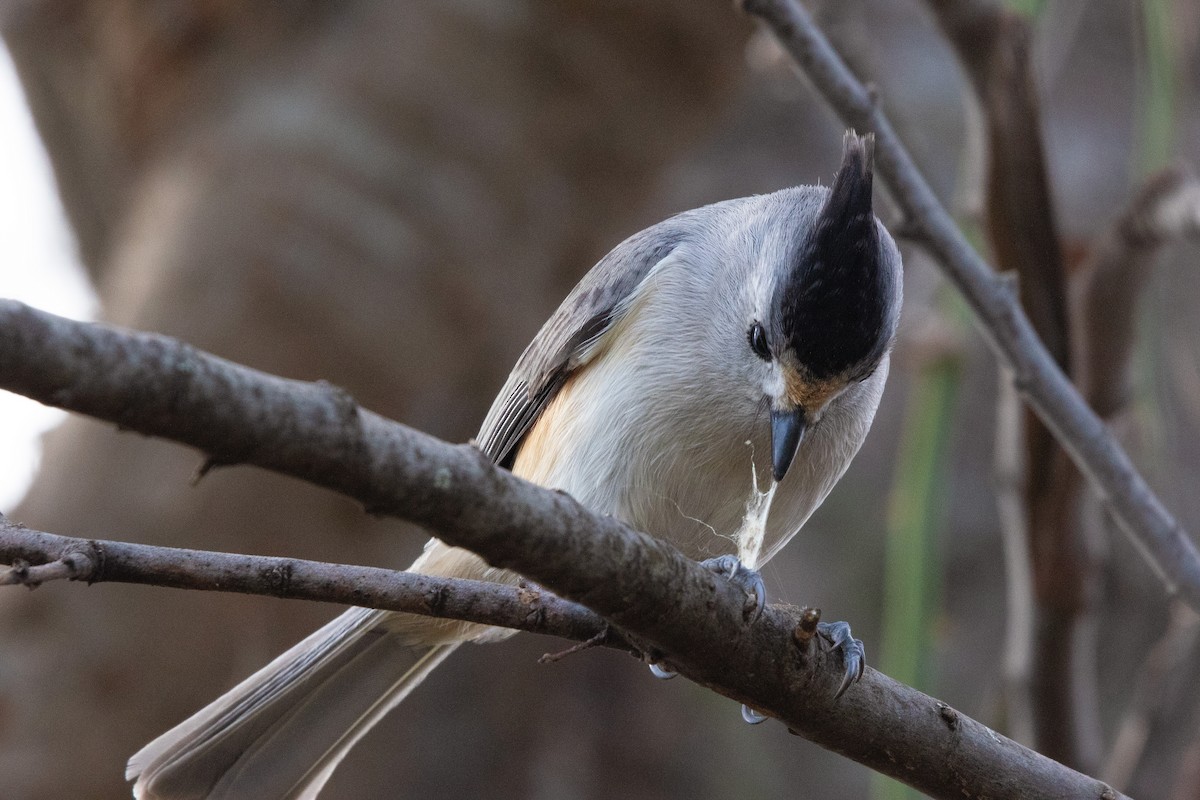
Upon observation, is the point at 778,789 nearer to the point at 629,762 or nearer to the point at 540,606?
the point at 629,762

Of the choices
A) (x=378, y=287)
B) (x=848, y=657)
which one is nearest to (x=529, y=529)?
(x=848, y=657)

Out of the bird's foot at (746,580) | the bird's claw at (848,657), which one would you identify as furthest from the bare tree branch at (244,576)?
the bird's claw at (848,657)

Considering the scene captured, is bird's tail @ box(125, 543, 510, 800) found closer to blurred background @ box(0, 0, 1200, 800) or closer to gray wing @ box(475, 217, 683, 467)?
gray wing @ box(475, 217, 683, 467)

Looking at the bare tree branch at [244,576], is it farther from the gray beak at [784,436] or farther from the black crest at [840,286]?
the black crest at [840,286]

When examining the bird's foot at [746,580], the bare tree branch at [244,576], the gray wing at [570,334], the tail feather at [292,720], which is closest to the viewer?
the bare tree branch at [244,576]

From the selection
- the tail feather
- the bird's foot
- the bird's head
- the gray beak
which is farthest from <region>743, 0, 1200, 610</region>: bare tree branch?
the tail feather

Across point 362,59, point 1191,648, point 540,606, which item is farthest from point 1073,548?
point 362,59

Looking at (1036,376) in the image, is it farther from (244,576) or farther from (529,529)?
(244,576)

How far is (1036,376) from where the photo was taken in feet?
7.63

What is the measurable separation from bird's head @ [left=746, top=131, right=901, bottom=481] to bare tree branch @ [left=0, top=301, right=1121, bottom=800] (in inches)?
19.4

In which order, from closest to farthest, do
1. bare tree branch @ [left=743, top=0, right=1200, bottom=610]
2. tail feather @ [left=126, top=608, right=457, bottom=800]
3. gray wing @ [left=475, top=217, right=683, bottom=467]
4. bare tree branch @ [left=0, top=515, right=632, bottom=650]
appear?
1. bare tree branch @ [left=0, top=515, right=632, bottom=650]
2. tail feather @ [left=126, top=608, right=457, bottom=800]
3. bare tree branch @ [left=743, top=0, right=1200, bottom=610]
4. gray wing @ [left=475, top=217, right=683, bottom=467]

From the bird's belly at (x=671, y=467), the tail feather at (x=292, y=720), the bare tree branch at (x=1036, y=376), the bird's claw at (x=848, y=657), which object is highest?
the bare tree branch at (x=1036, y=376)

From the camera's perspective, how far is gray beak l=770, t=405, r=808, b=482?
1985 mm

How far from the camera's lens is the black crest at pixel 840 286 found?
200cm
